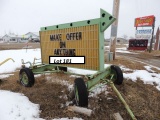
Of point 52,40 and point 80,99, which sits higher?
point 52,40

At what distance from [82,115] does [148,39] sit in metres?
22.8

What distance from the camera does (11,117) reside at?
3.74m

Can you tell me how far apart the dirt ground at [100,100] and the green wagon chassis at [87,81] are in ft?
0.91

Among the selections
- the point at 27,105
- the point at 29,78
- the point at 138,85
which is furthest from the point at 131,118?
the point at 29,78

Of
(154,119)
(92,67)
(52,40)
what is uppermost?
(52,40)

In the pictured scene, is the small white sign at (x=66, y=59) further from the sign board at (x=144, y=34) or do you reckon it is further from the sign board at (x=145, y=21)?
the sign board at (x=145, y=21)

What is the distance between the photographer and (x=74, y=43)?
16.8 feet

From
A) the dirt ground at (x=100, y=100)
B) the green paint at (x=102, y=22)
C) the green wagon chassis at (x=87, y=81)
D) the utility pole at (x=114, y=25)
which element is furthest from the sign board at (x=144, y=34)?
the green paint at (x=102, y=22)

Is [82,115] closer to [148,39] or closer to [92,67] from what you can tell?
[92,67]

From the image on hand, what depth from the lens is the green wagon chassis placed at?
4008 mm

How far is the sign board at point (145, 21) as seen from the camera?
79.7 ft

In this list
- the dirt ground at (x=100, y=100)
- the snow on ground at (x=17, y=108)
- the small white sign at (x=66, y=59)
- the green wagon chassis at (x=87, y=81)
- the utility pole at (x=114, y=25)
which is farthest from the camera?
the utility pole at (x=114, y=25)

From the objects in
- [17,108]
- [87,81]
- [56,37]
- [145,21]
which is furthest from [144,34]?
[17,108]

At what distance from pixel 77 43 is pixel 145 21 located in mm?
23930
